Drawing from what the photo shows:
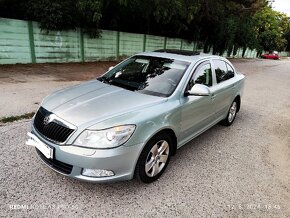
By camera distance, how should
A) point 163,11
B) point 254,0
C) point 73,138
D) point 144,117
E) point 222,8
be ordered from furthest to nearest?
point 254,0
point 222,8
point 163,11
point 144,117
point 73,138

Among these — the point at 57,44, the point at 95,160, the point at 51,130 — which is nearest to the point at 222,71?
the point at 95,160

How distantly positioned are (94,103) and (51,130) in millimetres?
595

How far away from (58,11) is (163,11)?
5713 mm

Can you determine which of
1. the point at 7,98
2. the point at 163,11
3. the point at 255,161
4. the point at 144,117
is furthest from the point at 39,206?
the point at 163,11

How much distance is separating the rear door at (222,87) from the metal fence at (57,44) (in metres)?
9.18

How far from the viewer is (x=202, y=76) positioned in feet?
13.7

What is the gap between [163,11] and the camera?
1434 centimetres

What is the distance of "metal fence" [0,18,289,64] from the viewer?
10.7 meters

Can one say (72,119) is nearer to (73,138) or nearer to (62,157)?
(73,138)

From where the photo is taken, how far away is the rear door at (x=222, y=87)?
15.0ft

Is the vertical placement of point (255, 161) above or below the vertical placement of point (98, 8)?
below

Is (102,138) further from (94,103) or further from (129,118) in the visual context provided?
(94,103)

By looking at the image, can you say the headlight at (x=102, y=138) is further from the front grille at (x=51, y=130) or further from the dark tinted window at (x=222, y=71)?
the dark tinted window at (x=222, y=71)

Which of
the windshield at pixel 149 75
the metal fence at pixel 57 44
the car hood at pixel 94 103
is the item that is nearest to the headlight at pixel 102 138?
the car hood at pixel 94 103
